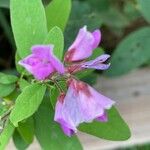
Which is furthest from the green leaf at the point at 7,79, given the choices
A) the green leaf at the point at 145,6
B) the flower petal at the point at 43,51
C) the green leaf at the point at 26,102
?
the green leaf at the point at 145,6

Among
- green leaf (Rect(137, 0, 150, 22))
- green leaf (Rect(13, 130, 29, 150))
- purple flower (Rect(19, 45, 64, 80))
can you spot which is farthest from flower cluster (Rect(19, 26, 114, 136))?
green leaf (Rect(137, 0, 150, 22))

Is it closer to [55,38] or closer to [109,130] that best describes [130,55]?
[109,130]

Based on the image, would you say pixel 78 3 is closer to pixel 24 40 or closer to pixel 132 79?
pixel 132 79

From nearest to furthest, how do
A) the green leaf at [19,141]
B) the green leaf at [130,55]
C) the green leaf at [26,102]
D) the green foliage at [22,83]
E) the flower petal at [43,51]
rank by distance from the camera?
1. the flower petal at [43,51]
2. the green leaf at [26,102]
3. the green foliage at [22,83]
4. the green leaf at [19,141]
5. the green leaf at [130,55]

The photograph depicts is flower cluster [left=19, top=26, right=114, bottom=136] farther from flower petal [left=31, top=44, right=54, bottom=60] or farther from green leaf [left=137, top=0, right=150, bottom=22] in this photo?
green leaf [left=137, top=0, right=150, bottom=22]

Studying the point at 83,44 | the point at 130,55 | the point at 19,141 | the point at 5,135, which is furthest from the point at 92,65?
the point at 130,55

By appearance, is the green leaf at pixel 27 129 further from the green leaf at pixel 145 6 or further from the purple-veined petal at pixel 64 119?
the green leaf at pixel 145 6

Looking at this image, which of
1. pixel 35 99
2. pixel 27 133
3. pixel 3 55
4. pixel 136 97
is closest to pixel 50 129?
pixel 27 133
